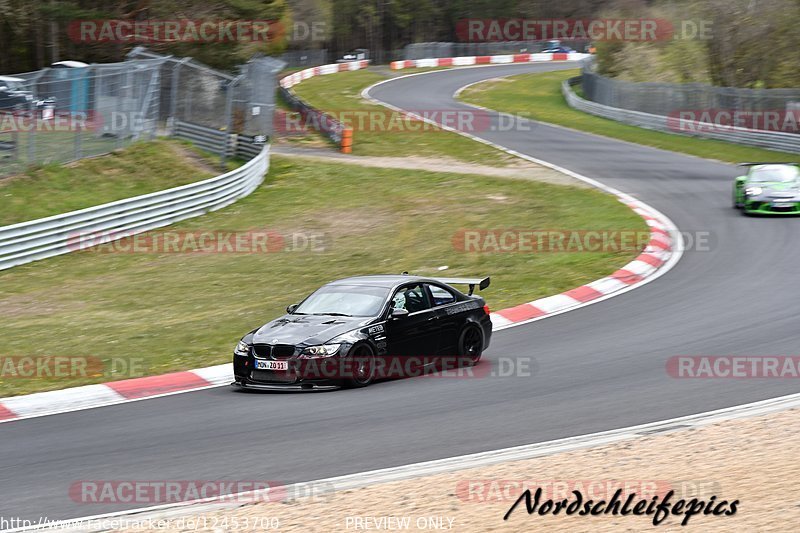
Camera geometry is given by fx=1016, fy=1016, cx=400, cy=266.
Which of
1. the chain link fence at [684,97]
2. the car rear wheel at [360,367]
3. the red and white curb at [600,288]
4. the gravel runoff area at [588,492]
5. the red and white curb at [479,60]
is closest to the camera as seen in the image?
the gravel runoff area at [588,492]

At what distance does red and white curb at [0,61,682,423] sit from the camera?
428 inches

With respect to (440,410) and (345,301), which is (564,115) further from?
(440,410)

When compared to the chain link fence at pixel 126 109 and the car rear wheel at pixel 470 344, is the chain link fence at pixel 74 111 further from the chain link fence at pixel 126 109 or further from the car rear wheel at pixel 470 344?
the car rear wheel at pixel 470 344

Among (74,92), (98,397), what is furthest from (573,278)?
(74,92)

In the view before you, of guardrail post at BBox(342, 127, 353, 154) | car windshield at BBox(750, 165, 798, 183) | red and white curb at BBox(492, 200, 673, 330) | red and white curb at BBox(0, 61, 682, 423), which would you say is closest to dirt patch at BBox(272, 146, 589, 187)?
guardrail post at BBox(342, 127, 353, 154)

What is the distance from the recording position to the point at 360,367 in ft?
35.7

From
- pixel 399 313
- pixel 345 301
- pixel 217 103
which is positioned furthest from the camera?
pixel 217 103

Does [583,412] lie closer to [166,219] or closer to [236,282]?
[236,282]

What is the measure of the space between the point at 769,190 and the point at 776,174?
0.61m

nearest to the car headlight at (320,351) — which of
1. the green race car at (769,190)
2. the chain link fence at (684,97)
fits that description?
the green race car at (769,190)

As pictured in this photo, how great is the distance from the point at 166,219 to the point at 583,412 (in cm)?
1592

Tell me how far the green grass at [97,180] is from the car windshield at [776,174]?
13.8 m

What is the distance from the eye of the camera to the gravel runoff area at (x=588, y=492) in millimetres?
6605

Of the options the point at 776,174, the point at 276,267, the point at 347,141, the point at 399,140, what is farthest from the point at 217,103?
the point at 776,174
